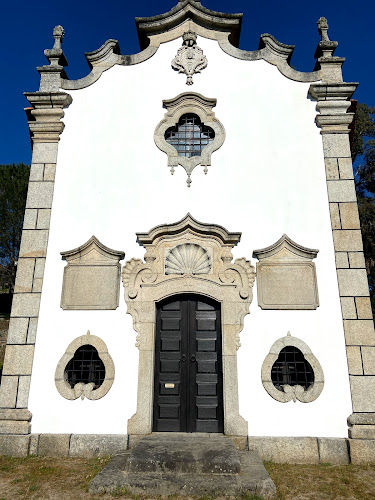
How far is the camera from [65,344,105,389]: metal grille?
599cm

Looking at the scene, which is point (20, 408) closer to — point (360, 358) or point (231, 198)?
point (231, 198)

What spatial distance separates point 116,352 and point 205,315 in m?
1.55

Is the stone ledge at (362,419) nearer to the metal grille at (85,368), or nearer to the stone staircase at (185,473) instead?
the stone staircase at (185,473)

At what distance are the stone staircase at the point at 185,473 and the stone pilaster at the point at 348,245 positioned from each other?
1888 mm

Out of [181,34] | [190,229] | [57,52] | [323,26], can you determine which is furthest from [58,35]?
[323,26]

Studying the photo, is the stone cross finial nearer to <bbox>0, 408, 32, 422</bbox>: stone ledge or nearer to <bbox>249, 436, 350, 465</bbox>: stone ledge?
<bbox>249, 436, 350, 465</bbox>: stone ledge

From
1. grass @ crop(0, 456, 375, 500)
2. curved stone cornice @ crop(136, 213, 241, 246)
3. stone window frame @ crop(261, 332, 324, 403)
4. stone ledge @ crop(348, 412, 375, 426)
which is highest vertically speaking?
curved stone cornice @ crop(136, 213, 241, 246)

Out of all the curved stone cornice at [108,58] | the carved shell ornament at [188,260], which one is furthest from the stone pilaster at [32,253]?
the carved shell ornament at [188,260]

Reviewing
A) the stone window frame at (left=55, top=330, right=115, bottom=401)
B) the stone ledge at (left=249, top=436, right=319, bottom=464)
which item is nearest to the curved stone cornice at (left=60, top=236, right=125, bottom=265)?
the stone window frame at (left=55, top=330, right=115, bottom=401)

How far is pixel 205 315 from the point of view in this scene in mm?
6254

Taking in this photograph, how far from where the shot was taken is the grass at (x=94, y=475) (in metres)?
4.19

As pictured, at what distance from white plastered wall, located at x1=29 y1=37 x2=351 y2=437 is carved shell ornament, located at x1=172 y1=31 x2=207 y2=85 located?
0.13 m

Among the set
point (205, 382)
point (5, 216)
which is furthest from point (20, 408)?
point (5, 216)

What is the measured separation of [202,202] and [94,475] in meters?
4.39
